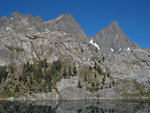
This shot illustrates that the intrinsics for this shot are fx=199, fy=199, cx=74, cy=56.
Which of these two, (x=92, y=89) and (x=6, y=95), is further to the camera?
(x=92, y=89)

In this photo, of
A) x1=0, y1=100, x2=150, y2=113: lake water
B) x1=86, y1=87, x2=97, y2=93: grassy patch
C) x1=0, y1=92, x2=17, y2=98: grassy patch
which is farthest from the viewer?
x1=86, y1=87, x2=97, y2=93: grassy patch

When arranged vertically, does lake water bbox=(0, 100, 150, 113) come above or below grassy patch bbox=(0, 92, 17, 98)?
below

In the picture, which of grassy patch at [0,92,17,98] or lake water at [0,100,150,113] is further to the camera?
grassy patch at [0,92,17,98]

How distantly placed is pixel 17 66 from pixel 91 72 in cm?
7148

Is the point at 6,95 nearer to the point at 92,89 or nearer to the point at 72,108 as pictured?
the point at 92,89

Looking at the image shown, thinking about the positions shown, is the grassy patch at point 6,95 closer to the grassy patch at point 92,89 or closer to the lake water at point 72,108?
the lake water at point 72,108

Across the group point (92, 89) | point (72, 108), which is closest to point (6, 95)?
point (92, 89)

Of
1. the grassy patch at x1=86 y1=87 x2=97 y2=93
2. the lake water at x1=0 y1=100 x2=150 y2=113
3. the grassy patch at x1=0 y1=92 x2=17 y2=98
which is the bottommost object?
the lake water at x1=0 y1=100 x2=150 y2=113

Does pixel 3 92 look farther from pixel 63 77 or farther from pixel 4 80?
pixel 63 77

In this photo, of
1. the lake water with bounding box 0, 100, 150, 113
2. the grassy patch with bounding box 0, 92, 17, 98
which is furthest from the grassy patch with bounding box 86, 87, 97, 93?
the grassy patch with bounding box 0, 92, 17, 98

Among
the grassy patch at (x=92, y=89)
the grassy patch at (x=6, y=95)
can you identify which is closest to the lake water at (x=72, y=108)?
the grassy patch at (x=6, y=95)

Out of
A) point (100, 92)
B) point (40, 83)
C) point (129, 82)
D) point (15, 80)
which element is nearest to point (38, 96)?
point (40, 83)

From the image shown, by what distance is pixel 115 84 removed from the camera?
173 meters

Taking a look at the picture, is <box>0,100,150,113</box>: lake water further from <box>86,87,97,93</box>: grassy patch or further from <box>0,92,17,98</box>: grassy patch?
<box>86,87,97,93</box>: grassy patch
